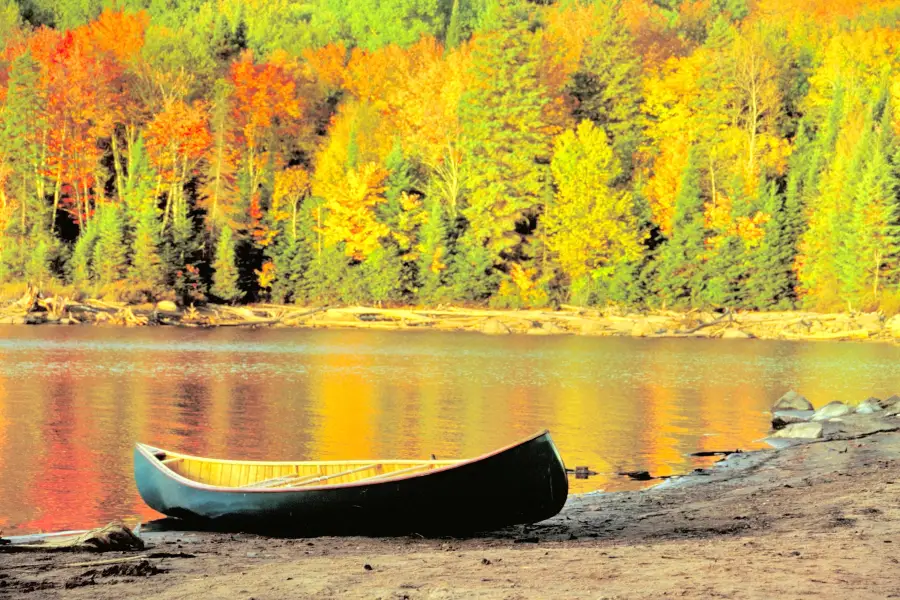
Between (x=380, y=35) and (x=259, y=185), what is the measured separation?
1325 inches

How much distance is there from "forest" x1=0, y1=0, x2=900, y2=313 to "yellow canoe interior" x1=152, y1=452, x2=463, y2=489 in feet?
168

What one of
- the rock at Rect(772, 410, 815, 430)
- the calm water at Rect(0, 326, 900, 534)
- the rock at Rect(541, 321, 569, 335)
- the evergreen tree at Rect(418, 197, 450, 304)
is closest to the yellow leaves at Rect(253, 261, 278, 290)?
the evergreen tree at Rect(418, 197, 450, 304)

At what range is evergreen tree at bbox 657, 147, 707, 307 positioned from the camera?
68.7m

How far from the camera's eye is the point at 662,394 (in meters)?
32.7

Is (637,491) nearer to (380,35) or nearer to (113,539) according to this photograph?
(113,539)

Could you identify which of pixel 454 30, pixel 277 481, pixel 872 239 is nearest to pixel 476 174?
pixel 872 239

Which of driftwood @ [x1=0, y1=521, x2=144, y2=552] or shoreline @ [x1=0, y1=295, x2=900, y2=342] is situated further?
shoreline @ [x1=0, y1=295, x2=900, y2=342]

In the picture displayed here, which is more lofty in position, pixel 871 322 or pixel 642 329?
pixel 871 322

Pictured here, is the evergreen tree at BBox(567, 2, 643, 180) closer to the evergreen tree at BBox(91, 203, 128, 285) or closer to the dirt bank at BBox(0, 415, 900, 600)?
the evergreen tree at BBox(91, 203, 128, 285)

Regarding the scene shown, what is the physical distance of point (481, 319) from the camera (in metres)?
67.1

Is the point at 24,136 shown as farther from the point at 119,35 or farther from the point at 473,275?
the point at 473,275

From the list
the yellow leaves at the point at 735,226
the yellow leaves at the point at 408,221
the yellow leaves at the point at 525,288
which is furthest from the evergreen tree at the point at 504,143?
the yellow leaves at the point at 735,226

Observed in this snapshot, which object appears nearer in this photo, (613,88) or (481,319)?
(481,319)

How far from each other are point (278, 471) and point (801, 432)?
11327mm
